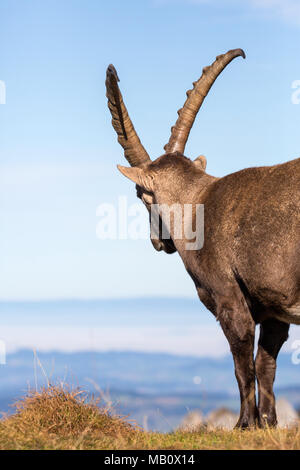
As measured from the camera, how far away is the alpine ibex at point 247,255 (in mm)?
9219

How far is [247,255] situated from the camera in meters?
9.41

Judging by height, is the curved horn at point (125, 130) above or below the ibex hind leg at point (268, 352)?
above

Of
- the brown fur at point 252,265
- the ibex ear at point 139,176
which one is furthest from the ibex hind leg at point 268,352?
the ibex ear at point 139,176

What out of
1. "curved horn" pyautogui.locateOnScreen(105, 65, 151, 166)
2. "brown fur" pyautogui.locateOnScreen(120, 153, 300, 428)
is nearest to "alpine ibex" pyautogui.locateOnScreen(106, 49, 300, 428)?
"brown fur" pyautogui.locateOnScreen(120, 153, 300, 428)

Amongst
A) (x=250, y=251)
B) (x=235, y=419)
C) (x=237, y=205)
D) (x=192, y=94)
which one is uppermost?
(x=192, y=94)

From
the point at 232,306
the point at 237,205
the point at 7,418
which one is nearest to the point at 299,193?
the point at 237,205

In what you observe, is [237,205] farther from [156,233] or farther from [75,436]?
[75,436]

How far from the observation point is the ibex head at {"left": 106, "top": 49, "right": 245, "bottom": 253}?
36.5 feet

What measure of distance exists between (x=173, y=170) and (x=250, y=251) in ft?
7.80

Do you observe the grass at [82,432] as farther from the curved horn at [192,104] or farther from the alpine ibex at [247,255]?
the curved horn at [192,104]

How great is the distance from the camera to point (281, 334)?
10.7 m

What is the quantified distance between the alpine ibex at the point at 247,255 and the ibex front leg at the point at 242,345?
0.04 feet

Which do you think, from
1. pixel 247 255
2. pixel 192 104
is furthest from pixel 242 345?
pixel 192 104

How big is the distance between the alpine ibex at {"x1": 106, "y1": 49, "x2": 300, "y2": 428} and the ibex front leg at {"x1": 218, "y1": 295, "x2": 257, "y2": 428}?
0.01m
